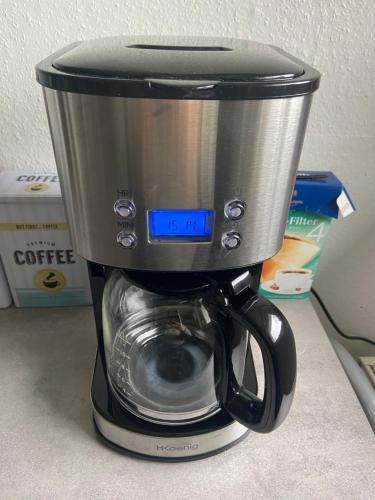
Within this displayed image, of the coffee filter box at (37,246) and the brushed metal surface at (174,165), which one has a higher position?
the brushed metal surface at (174,165)

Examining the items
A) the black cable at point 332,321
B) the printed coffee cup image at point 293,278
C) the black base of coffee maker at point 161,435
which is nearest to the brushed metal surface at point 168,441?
the black base of coffee maker at point 161,435

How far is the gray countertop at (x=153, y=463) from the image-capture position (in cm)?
48

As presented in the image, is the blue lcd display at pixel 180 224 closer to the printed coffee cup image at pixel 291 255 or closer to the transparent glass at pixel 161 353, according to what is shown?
the transparent glass at pixel 161 353

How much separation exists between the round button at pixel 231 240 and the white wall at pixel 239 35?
0.40 metres

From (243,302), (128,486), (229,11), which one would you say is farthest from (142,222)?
(229,11)

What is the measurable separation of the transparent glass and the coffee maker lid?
229 millimetres

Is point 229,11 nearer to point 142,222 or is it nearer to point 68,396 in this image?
point 142,222

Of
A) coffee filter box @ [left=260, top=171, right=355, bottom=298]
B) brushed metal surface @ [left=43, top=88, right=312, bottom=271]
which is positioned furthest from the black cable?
brushed metal surface @ [left=43, top=88, right=312, bottom=271]

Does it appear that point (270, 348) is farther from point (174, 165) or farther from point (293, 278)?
point (293, 278)

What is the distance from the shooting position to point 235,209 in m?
0.38

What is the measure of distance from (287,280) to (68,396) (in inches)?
16.8

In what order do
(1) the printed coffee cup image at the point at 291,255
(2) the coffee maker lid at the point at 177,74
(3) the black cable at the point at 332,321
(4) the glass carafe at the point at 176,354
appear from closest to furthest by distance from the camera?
(2) the coffee maker lid at the point at 177,74, (4) the glass carafe at the point at 176,354, (1) the printed coffee cup image at the point at 291,255, (3) the black cable at the point at 332,321

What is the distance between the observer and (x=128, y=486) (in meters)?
0.48

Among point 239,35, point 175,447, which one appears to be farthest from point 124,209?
A: point 239,35
